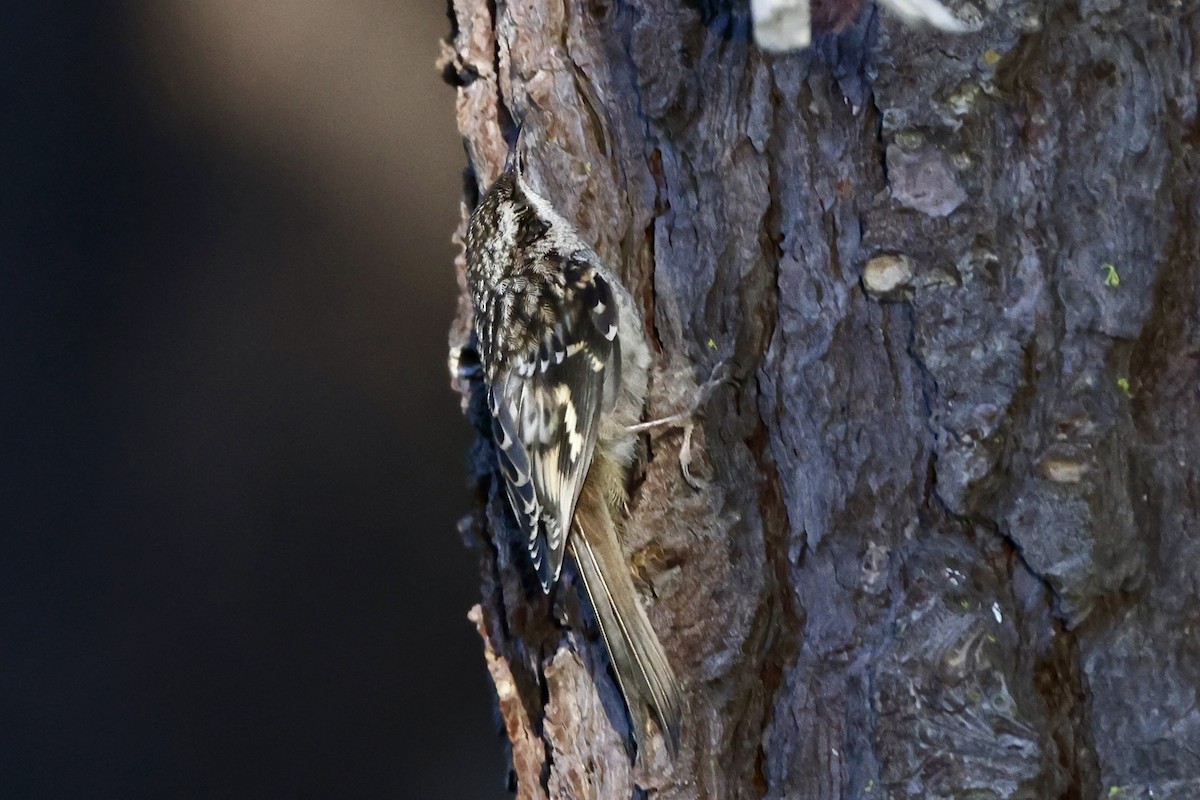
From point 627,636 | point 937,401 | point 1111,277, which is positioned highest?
point 1111,277

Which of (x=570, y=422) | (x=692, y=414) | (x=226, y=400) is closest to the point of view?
(x=692, y=414)

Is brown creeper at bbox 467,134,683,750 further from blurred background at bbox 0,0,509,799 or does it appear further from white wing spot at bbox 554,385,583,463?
blurred background at bbox 0,0,509,799

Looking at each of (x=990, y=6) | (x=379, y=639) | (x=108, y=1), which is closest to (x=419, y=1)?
(x=108, y=1)

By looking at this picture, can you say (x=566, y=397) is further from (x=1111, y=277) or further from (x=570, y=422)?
(x=1111, y=277)

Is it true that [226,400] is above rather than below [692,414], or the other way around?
above

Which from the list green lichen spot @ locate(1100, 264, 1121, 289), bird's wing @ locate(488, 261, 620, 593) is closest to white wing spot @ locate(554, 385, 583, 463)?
bird's wing @ locate(488, 261, 620, 593)

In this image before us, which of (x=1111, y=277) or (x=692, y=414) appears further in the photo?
(x=692, y=414)

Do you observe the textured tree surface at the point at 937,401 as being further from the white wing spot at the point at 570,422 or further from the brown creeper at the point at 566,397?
the white wing spot at the point at 570,422

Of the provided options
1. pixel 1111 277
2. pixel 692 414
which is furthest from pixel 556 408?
pixel 1111 277
